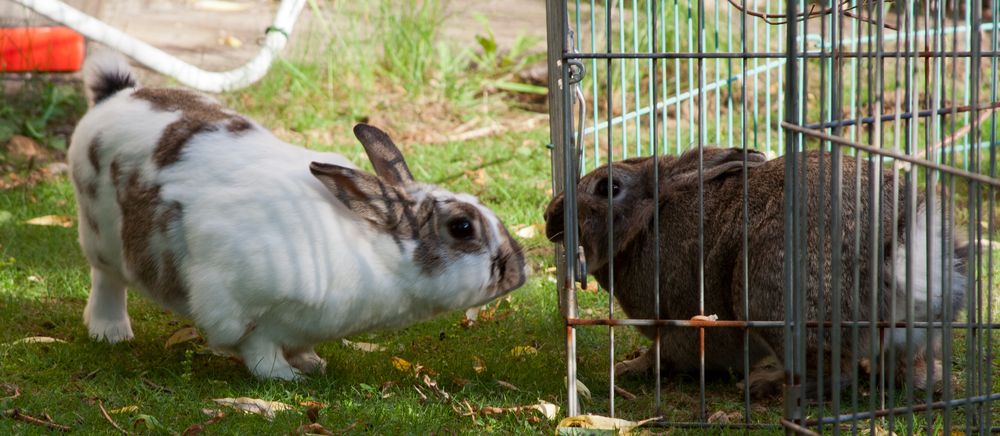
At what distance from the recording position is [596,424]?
3352mm

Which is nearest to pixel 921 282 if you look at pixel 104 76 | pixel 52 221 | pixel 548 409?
pixel 548 409

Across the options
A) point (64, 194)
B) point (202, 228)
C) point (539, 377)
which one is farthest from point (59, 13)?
point (539, 377)

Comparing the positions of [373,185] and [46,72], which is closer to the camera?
[373,185]

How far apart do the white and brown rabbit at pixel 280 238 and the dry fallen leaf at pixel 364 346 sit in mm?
358

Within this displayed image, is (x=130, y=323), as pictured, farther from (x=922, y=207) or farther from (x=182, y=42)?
(x=182, y=42)

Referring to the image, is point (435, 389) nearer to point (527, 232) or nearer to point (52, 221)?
point (527, 232)

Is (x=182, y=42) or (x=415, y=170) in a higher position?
(x=182, y=42)

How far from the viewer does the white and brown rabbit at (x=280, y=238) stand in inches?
143

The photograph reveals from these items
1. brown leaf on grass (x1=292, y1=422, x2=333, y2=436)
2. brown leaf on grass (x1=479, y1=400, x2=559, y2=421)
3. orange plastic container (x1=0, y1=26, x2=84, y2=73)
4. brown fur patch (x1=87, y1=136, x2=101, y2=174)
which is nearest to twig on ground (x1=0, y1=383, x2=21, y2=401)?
brown fur patch (x1=87, y1=136, x2=101, y2=174)

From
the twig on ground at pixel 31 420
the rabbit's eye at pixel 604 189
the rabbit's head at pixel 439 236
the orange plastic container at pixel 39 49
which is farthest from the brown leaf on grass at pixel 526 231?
the orange plastic container at pixel 39 49

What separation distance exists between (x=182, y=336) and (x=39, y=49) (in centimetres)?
328

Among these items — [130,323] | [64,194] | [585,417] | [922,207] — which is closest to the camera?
[585,417]

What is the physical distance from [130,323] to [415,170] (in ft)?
7.82

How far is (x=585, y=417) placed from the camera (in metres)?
3.38
